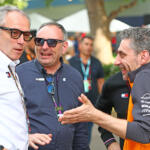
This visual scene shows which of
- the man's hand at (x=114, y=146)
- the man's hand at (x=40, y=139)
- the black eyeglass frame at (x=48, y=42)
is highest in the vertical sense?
the black eyeglass frame at (x=48, y=42)

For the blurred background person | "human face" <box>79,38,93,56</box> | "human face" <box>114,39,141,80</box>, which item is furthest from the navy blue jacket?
"human face" <box>79,38,93,56</box>

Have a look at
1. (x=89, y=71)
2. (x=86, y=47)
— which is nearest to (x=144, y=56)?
(x=89, y=71)

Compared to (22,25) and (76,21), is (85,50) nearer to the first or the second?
(22,25)

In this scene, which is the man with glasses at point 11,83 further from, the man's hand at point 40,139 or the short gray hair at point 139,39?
the short gray hair at point 139,39

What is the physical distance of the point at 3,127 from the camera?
2477 mm

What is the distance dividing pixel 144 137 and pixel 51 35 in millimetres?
1736

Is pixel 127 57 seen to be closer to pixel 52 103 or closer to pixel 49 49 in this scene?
pixel 52 103

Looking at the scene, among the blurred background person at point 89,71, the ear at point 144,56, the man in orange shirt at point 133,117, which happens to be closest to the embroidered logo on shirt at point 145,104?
the man in orange shirt at point 133,117

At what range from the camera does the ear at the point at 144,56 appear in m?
2.77

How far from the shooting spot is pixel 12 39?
2.64 m

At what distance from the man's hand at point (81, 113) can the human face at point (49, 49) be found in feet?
4.26

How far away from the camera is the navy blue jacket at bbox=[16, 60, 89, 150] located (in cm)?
320

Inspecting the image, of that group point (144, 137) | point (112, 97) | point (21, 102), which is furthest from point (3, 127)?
point (112, 97)

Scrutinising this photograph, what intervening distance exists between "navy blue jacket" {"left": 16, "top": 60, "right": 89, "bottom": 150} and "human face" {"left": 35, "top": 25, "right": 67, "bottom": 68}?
0.08 m
